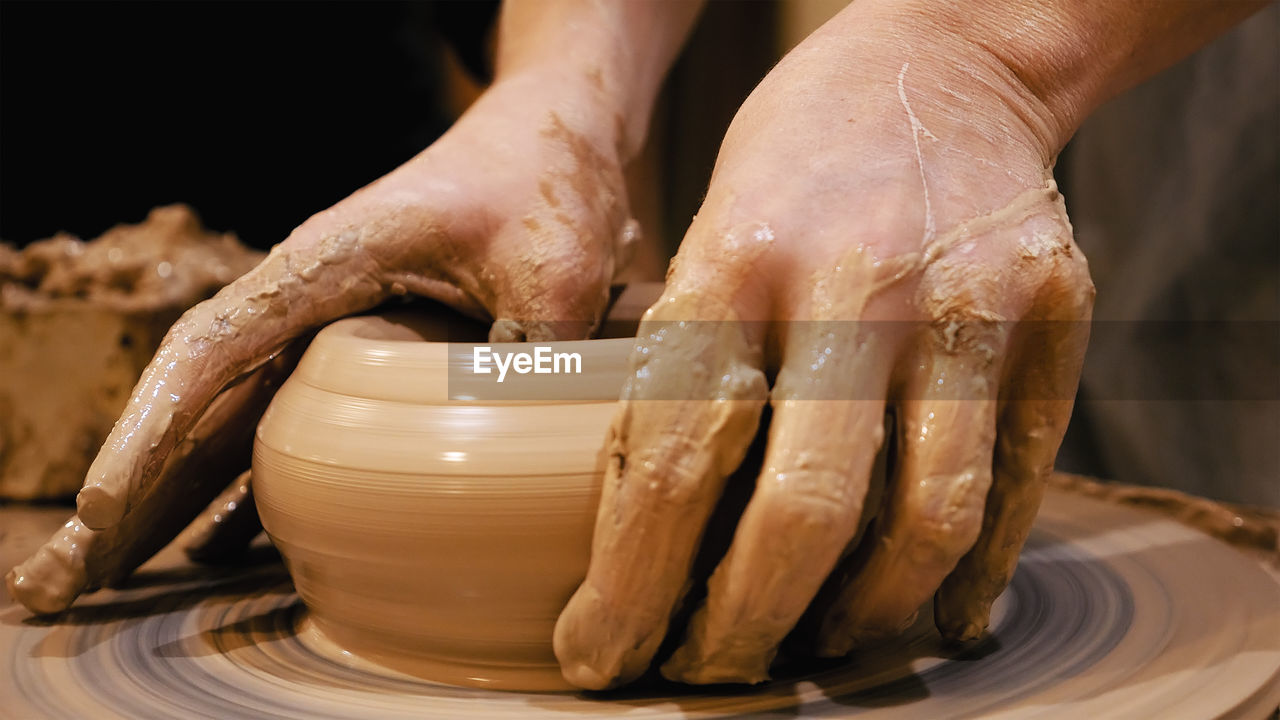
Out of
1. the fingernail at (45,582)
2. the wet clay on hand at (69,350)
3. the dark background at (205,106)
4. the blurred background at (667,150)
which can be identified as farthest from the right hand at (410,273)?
the dark background at (205,106)

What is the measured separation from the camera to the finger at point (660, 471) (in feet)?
2.31

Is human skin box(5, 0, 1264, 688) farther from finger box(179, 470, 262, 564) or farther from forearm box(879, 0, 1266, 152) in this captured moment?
finger box(179, 470, 262, 564)

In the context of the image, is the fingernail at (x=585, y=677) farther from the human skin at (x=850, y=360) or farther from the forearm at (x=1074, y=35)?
the forearm at (x=1074, y=35)

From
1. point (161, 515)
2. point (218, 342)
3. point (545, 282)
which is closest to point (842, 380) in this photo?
point (545, 282)

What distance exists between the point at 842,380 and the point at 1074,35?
18.7 inches

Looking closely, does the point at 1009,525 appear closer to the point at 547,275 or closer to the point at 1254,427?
the point at 547,275

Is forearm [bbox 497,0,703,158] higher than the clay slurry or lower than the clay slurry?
higher

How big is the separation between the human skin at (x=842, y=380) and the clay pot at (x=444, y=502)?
0.05m

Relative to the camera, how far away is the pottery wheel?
742 mm

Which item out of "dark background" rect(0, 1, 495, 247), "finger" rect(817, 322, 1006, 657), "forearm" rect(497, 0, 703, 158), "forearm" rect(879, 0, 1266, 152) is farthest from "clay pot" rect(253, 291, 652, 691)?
"dark background" rect(0, 1, 495, 247)

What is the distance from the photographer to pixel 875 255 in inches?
28.7

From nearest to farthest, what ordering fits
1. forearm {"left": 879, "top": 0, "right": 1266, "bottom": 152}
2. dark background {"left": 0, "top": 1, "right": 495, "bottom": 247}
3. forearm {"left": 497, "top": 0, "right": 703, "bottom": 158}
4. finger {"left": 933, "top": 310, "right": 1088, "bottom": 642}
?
finger {"left": 933, "top": 310, "right": 1088, "bottom": 642} < forearm {"left": 879, "top": 0, "right": 1266, "bottom": 152} < forearm {"left": 497, "top": 0, "right": 703, "bottom": 158} < dark background {"left": 0, "top": 1, "right": 495, "bottom": 247}

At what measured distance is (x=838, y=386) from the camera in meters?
0.70

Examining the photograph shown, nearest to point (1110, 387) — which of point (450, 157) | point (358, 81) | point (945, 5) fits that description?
point (945, 5)
